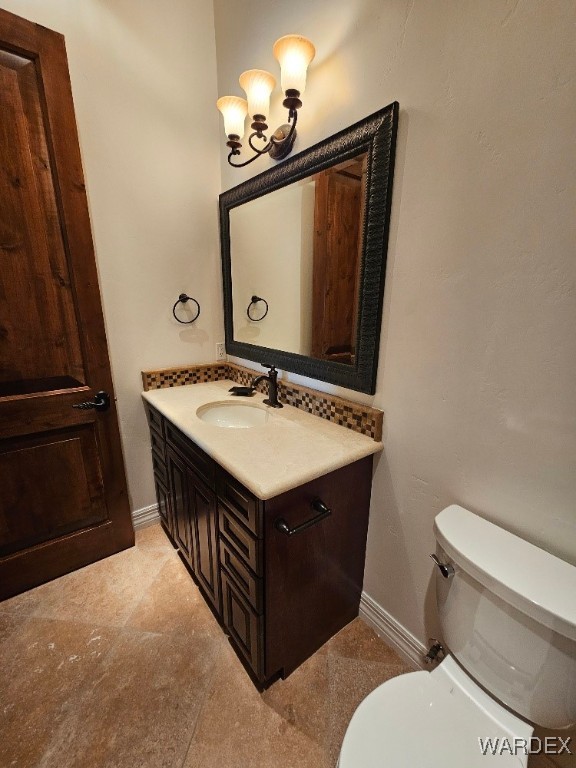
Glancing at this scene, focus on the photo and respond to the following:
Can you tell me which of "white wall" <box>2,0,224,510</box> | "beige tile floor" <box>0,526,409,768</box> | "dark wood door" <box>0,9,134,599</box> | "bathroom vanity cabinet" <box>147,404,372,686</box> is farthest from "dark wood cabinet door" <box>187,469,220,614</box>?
"white wall" <box>2,0,224,510</box>

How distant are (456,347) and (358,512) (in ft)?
2.31

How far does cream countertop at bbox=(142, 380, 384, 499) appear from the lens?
91 centimetres

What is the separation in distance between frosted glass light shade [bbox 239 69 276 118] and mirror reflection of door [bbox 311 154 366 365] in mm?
322

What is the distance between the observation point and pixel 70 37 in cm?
128

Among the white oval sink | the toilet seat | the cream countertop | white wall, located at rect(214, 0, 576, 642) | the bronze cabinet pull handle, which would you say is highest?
white wall, located at rect(214, 0, 576, 642)

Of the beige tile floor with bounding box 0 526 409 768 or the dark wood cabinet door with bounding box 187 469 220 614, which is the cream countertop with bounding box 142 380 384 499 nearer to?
the dark wood cabinet door with bounding box 187 469 220 614

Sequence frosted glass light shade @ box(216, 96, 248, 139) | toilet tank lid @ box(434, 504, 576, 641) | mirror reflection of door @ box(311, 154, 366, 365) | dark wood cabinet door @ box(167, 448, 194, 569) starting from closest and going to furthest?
toilet tank lid @ box(434, 504, 576, 641) → mirror reflection of door @ box(311, 154, 366, 365) → frosted glass light shade @ box(216, 96, 248, 139) → dark wood cabinet door @ box(167, 448, 194, 569)

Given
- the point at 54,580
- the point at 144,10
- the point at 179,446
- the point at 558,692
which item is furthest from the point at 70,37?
the point at 558,692

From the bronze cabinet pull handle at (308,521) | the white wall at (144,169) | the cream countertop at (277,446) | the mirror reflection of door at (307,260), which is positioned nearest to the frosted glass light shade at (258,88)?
the mirror reflection of door at (307,260)

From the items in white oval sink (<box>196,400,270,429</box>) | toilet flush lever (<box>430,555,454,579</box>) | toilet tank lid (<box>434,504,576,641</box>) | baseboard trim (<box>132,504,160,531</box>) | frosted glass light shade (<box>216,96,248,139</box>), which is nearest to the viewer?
toilet tank lid (<box>434,504,576,641</box>)

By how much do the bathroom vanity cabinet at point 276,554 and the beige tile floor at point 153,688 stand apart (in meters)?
0.09

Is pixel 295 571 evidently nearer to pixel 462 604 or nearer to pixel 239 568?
pixel 239 568

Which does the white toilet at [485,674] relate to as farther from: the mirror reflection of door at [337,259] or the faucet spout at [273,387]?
the faucet spout at [273,387]

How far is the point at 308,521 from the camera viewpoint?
96 centimetres
